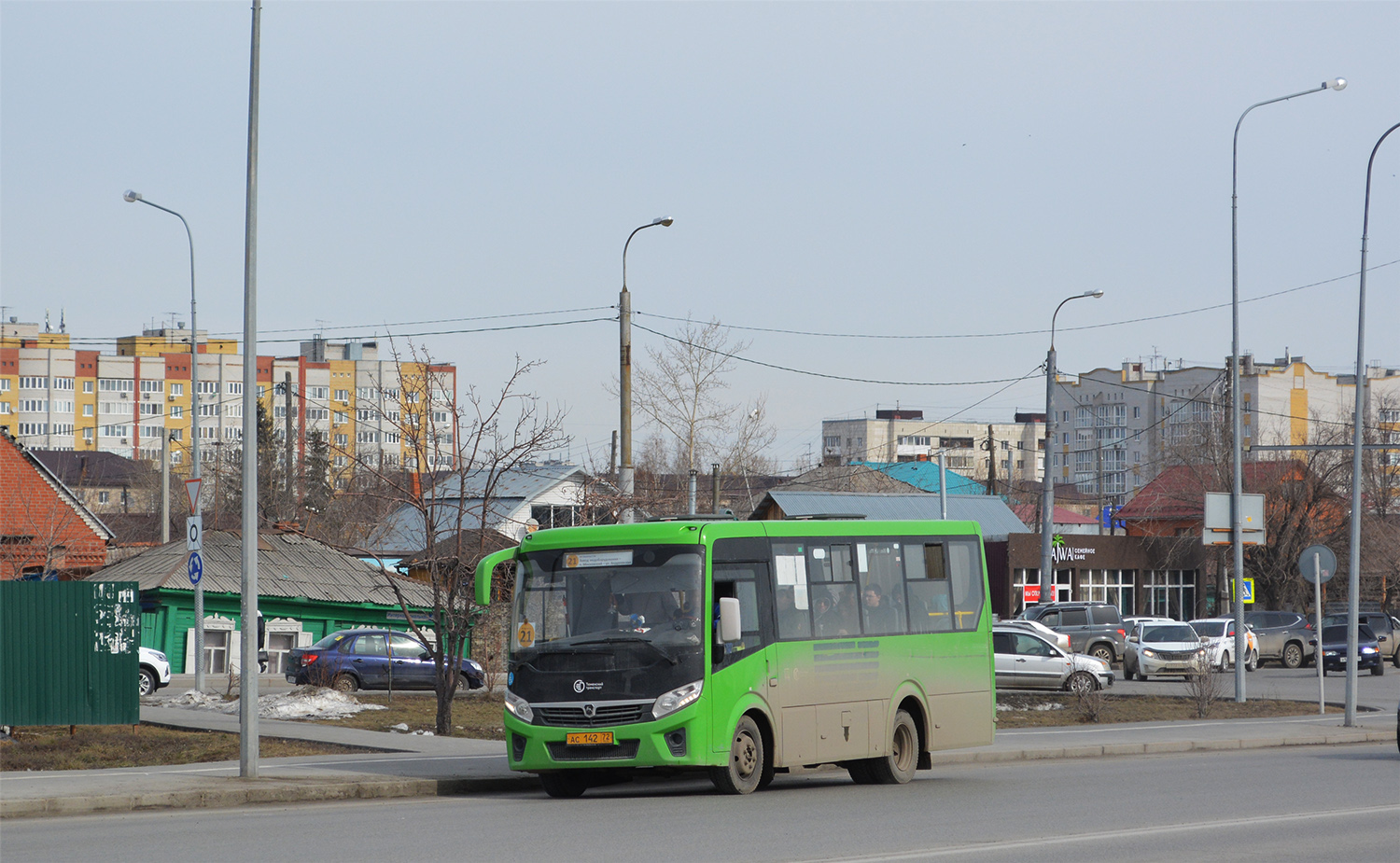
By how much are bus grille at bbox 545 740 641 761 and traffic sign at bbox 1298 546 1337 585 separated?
51.5 feet

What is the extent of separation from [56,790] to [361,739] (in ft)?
19.8

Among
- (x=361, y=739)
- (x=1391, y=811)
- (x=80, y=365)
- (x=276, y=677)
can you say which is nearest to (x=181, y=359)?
(x=80, y=365)

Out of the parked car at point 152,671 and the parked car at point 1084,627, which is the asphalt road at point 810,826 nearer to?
the parked car at point 152,671

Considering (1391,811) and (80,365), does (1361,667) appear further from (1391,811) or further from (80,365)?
(80,365)

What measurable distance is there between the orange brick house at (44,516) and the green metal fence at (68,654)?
25088 millimetres

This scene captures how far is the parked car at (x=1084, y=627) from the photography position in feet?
145

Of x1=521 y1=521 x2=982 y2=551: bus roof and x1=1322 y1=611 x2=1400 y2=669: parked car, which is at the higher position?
x1=521 y1=521 x2=982 y2=551: bus roof

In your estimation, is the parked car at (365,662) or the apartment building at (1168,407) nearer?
the parked car at (365,662)

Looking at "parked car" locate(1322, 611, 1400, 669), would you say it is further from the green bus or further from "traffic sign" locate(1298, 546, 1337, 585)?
the green bus

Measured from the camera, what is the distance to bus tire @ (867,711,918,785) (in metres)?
16.4

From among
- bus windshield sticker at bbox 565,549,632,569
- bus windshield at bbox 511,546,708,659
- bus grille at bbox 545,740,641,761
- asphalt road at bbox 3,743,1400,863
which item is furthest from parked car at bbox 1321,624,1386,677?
bus grille at bbox 545,740,641,761

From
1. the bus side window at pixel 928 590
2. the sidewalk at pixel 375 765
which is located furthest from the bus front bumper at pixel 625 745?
the bus side window at pixel 928 590

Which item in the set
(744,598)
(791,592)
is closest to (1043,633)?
(791,592)

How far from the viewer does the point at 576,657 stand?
14.7 metres
